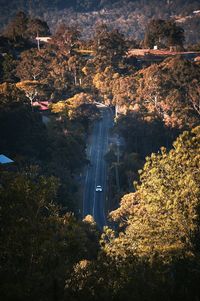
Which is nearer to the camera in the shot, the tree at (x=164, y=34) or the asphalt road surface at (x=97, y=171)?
the asphalt road surface at (x=97, y=171)

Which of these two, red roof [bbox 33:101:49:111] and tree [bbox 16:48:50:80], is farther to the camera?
tree [bbox 16:48:50:80]

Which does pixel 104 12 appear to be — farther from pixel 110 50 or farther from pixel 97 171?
pixel 97 171

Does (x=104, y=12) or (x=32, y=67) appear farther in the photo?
(x=104, y=12)

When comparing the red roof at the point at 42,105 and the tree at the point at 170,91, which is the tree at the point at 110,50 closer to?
the tree at the point at 170,91

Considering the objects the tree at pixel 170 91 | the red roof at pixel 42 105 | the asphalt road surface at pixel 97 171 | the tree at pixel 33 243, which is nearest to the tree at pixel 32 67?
the red roof at pixel 42 105

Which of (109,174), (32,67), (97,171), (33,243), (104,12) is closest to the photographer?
(33,243)

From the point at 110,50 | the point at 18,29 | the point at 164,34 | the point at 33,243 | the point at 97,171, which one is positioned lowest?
the point at 33,243

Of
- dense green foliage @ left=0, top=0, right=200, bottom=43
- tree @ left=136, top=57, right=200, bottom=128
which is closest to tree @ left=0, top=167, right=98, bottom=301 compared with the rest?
tree @ left=136, top=57, right=200, bottom=128

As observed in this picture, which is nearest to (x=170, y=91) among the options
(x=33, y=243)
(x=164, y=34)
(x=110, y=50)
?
(x=110, y=50)

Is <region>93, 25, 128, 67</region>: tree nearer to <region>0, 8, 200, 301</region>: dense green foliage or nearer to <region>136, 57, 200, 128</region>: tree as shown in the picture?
<region>0, 8, 200, 301</region>: dense green foliage
